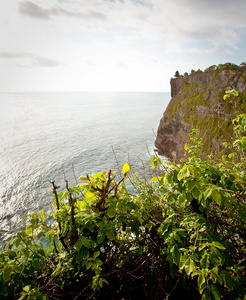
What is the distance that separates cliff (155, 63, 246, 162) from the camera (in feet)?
82.3

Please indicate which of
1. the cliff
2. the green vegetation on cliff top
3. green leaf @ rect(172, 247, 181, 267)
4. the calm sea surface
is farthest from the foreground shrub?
the green vegetation on cliff top

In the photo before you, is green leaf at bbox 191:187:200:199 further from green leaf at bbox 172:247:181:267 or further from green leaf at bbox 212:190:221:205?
green leaf at bbox 172:247:181:267

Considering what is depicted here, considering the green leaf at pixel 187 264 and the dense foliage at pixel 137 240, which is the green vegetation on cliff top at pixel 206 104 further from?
the green leaf at pixel 187 264

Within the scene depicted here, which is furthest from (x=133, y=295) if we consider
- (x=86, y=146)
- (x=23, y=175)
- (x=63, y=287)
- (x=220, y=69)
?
(x=86, y=146)

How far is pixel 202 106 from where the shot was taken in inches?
1215

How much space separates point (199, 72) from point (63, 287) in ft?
125

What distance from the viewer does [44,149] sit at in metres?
48.2

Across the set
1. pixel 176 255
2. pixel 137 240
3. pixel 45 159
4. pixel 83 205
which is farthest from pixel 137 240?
pixel 45 159

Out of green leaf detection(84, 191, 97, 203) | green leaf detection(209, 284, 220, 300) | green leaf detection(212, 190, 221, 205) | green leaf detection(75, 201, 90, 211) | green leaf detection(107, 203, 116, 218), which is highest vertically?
green leaf detection(212, 190, 221, 205)

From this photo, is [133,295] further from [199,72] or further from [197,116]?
[199,72]

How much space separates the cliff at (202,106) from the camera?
25.1 metres

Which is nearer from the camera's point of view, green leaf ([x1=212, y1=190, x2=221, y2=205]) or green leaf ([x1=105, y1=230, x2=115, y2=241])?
green leaf ([x1=212, y1=190, x2=221, y2=205])

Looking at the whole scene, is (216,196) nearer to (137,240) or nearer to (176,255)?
(176,255)

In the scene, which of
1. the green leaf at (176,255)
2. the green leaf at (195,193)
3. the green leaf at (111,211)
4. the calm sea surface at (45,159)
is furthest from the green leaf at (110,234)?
the calm sea surface at (45,159)
